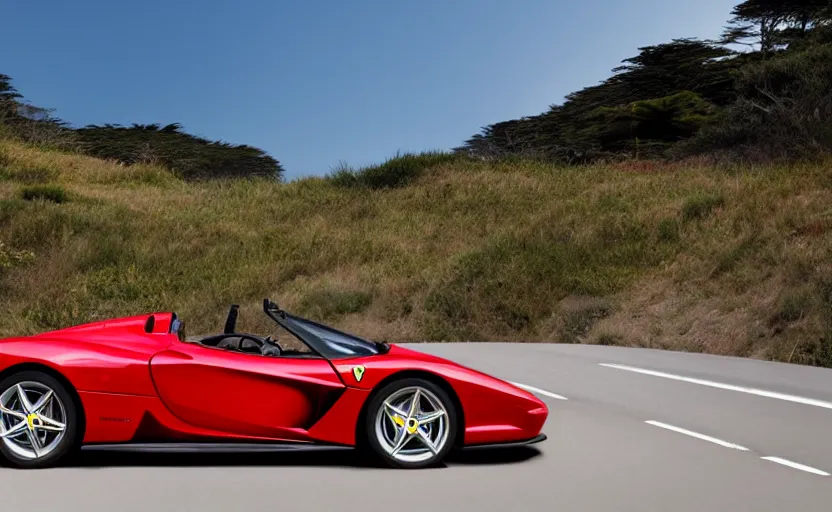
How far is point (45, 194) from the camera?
102ft

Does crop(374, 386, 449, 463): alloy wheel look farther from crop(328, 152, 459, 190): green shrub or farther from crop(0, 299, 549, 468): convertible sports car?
crop(328, 152, 459, 190): green shrub

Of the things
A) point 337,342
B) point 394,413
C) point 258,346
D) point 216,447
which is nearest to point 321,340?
point 337,342

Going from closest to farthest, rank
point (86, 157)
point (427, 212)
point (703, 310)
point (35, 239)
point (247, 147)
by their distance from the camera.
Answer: point (703, 310) → point (35, 239) → point (427, 212) → point (86, 157) → point (247, 147)

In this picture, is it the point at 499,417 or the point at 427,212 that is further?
the point at 427,212

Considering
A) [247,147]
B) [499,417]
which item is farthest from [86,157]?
[499,417]

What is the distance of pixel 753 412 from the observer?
8.03m

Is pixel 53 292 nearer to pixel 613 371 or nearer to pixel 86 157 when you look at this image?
pixel 613 371

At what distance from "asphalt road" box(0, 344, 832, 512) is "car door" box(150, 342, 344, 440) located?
29 cm

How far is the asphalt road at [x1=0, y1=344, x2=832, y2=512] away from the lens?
476 centimetres

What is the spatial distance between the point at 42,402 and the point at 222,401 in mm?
1056

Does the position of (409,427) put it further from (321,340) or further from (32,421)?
(32,421)

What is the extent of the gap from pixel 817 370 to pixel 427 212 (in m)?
19.8

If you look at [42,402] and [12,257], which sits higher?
[12,257]

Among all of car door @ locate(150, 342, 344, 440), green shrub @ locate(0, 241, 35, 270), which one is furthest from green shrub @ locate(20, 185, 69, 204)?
car door @ locate(150, 342, 344, 440)
